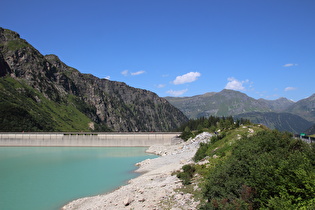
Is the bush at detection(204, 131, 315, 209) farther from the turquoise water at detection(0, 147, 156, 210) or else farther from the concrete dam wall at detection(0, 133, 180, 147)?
the concrete dam wall at detection(0, 133, 180, 147)

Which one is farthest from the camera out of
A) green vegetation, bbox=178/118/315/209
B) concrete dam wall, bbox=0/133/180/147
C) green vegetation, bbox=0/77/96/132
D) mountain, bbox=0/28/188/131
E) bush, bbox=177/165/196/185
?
mountain, bbox=0/28/188/131

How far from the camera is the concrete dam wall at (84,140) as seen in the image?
91.1 metres

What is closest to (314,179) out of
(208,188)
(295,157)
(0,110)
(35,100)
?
(295,157)

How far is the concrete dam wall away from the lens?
91.1m

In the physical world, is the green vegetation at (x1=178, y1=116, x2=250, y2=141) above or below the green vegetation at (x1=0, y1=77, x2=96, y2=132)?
below

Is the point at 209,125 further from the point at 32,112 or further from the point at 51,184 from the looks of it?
the point at 51,184

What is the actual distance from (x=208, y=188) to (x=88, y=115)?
604ft

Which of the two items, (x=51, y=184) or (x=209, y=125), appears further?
(x=209, y=125)

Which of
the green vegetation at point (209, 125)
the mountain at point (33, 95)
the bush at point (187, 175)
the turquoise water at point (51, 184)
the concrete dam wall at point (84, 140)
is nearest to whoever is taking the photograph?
the bush at point (187, 175)

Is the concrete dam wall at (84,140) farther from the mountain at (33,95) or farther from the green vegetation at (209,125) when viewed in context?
the mountain at (33,95)

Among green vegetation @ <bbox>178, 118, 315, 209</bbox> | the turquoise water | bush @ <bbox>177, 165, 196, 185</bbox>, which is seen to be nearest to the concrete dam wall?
the turquoise water

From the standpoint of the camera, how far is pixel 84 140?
3607 inches

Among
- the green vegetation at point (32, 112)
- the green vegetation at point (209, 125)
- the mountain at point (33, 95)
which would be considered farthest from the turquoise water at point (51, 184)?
the mountain at point (33, 95)

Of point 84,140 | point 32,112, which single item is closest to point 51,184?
point 84,140
